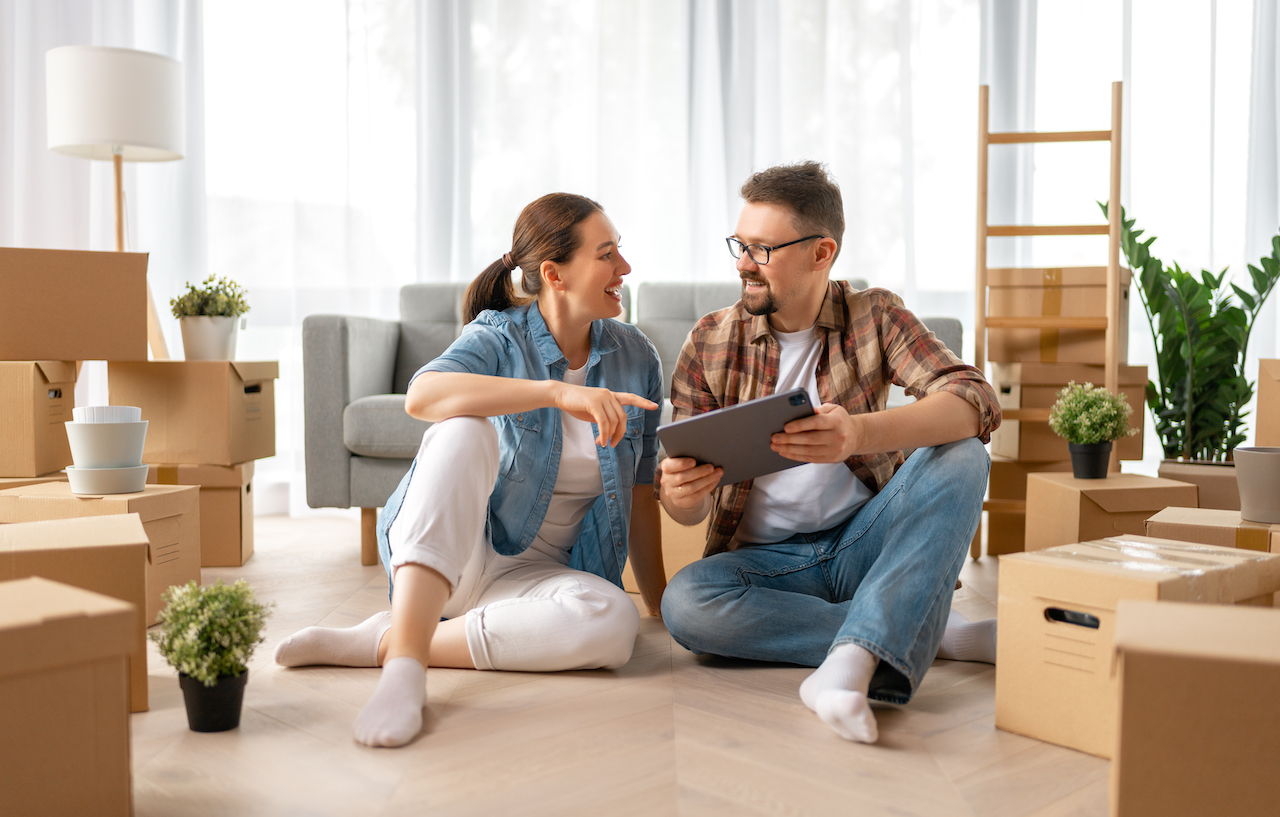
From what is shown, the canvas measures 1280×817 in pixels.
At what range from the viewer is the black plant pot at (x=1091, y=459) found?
7.07 ft

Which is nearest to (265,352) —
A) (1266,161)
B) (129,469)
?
(129,469)

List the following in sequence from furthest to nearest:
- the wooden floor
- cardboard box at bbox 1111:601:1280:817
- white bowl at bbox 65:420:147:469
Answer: white bowl at bbox 65:420:147:469 → the wooden floor → cardboard box at bbox 1111:601:1280:817

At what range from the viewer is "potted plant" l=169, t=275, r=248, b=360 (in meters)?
2.44

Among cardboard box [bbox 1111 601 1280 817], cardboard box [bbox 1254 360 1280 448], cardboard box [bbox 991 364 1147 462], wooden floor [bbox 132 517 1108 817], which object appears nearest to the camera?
cardboard box [bbox 1111 601 1280 817]

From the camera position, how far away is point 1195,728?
2.64 feet

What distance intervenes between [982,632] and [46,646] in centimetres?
128

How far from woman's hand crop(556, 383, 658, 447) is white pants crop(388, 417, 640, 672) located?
0.44 feet

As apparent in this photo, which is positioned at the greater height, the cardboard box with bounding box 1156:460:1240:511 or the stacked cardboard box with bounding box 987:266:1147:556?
the stacked cardboard box with bounding box 987:266:1147:556

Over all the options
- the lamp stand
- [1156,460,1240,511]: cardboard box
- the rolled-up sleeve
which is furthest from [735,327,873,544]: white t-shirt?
the lamp stand

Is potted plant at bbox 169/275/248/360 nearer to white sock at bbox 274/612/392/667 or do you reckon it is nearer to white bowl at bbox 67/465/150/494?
white bowl at bbox 67/465/150/494

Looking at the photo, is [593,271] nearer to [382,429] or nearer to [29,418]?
[382,429]

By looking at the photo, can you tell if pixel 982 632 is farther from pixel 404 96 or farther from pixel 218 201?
pixel 218 201

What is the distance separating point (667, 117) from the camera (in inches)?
133

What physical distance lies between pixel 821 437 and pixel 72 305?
5.92ft
